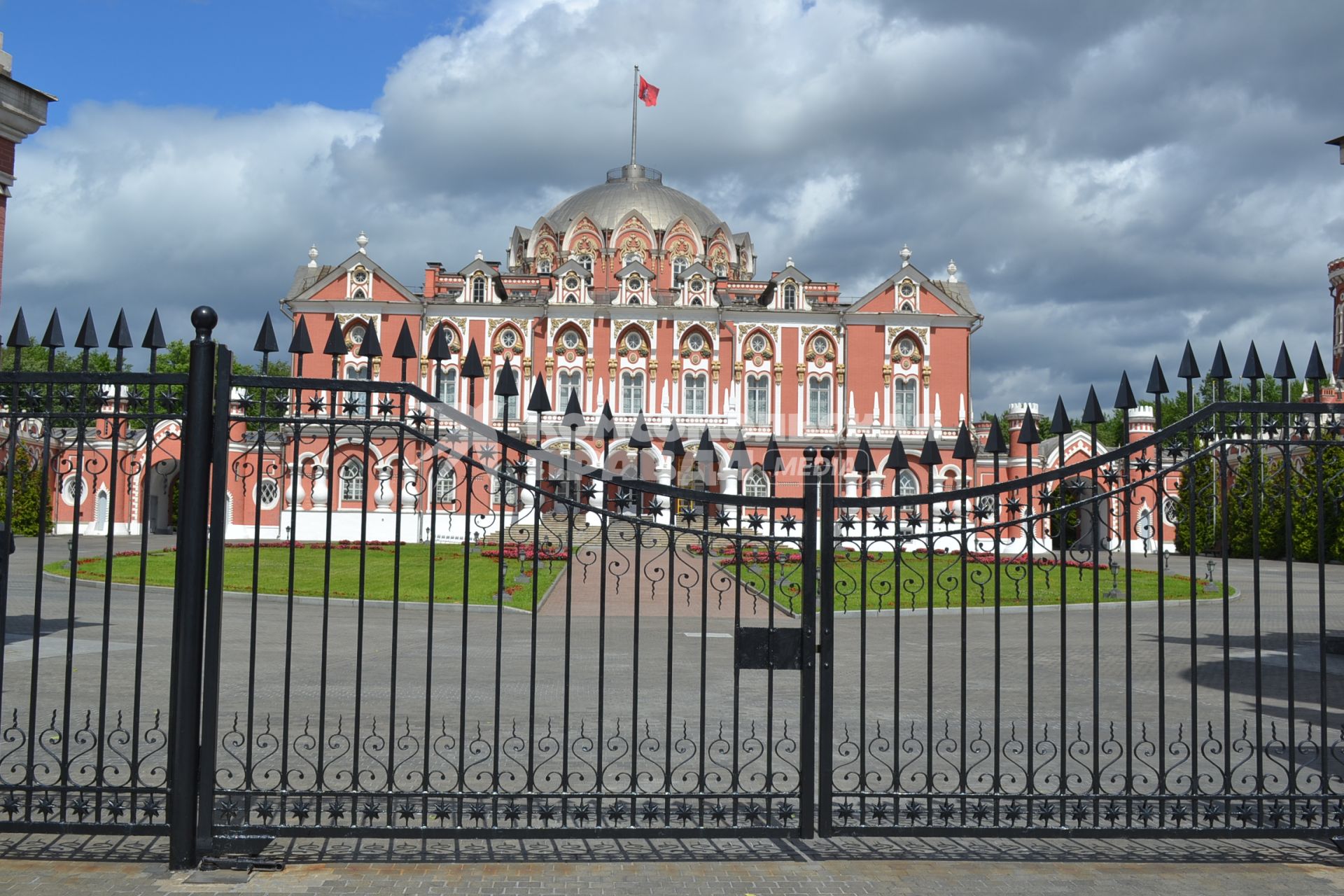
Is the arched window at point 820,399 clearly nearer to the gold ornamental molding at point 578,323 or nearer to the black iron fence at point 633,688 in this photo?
the gold ornamental molding at point 578,323

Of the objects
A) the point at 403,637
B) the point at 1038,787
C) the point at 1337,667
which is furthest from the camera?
the point at 403,637

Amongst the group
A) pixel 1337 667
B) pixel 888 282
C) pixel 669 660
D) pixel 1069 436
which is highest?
pixel 888 282

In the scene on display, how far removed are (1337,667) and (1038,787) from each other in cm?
827

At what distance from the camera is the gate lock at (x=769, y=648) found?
17.8 feet

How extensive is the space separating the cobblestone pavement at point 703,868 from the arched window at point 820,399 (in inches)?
1567

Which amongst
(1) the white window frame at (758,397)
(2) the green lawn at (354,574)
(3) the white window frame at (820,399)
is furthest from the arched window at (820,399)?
(2) the green lawn at (354,574)

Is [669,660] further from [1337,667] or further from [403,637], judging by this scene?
[1337,667]

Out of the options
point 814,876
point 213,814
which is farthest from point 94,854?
point 814,876

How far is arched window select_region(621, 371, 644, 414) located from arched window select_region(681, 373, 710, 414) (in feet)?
5.49

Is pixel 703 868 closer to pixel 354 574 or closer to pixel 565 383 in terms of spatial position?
pixel 354 574

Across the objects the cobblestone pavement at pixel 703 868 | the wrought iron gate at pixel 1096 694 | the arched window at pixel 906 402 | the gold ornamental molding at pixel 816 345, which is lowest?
the cobblestone pavement at pixel 703 868

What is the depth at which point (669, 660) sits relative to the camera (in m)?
5.12

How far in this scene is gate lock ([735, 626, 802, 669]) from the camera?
214 inches

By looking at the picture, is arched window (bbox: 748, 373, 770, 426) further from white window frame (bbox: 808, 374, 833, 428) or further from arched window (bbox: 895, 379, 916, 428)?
arched window (bbox: 895, 379, 916, 428)
